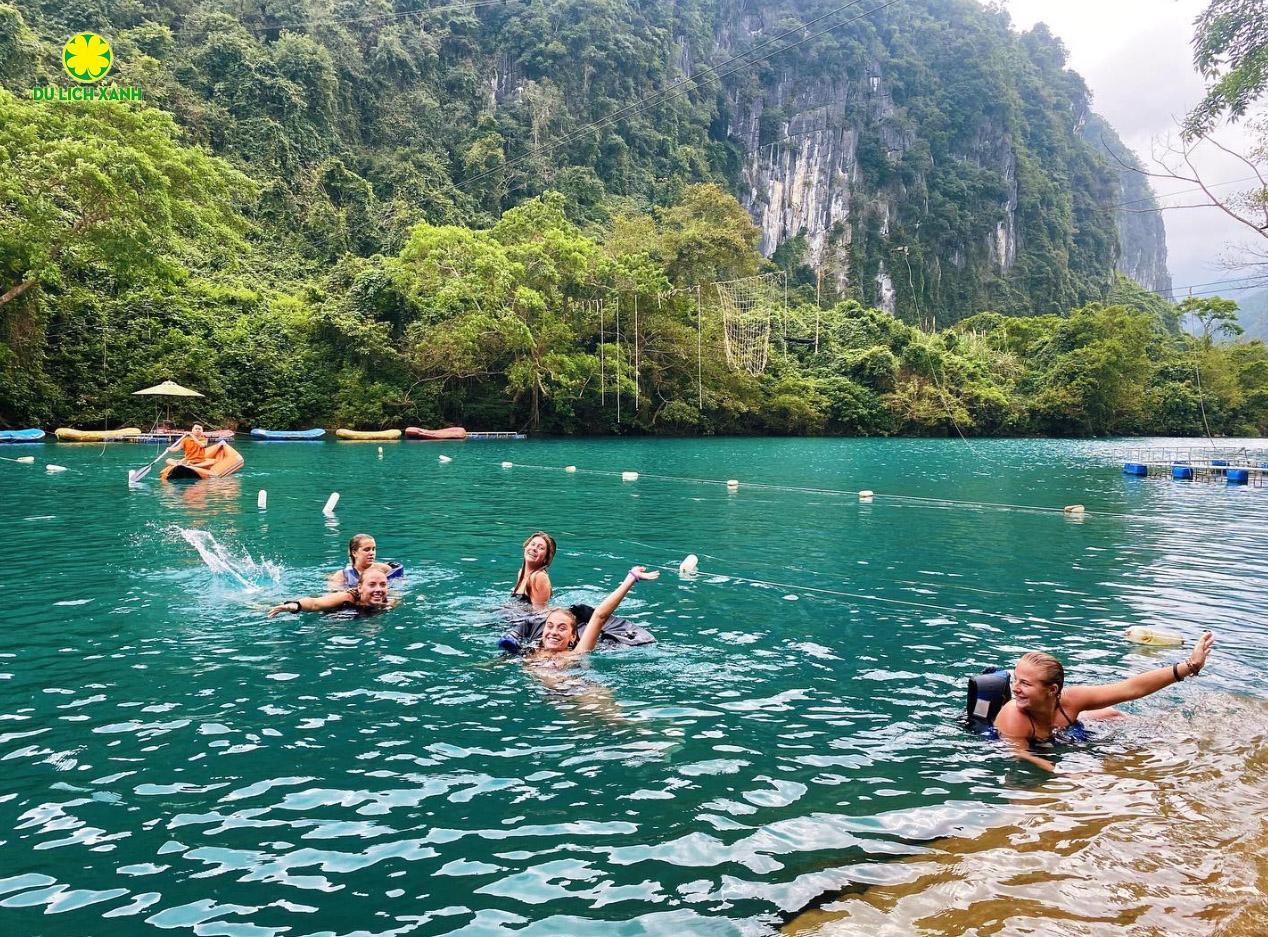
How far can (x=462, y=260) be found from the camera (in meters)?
46.8

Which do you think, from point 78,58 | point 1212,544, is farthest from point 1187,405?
point 78,58

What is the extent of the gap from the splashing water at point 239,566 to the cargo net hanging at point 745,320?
131 feet

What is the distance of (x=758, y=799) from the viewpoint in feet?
16.4

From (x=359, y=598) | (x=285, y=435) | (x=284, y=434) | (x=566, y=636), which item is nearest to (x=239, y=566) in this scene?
(x=359, y=598)

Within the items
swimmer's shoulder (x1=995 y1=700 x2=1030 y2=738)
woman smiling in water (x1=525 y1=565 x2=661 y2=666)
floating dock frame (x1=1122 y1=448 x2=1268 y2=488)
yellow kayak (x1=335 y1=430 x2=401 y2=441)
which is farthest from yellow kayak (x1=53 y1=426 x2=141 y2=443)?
floating dock frame (x1=1122 y1=448 x2=1268 y2=488)

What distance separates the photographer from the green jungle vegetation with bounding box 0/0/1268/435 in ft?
115

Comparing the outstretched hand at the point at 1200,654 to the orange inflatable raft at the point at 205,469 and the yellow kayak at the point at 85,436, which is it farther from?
the yellow kayak at the point at 85,436

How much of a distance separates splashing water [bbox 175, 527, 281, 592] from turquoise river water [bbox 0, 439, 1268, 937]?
0.26 ft

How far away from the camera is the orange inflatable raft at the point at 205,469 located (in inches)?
875

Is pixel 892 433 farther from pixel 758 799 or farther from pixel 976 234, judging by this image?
pixel 976 234

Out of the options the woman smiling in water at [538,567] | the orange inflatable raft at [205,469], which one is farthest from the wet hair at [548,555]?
the orange inflatable raft at [205,469]

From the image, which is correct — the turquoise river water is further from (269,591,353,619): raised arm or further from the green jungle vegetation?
the green jungle vegetation

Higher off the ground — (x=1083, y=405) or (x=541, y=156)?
(x=541, y=156)

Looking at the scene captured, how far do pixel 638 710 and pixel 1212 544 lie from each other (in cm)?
1367
